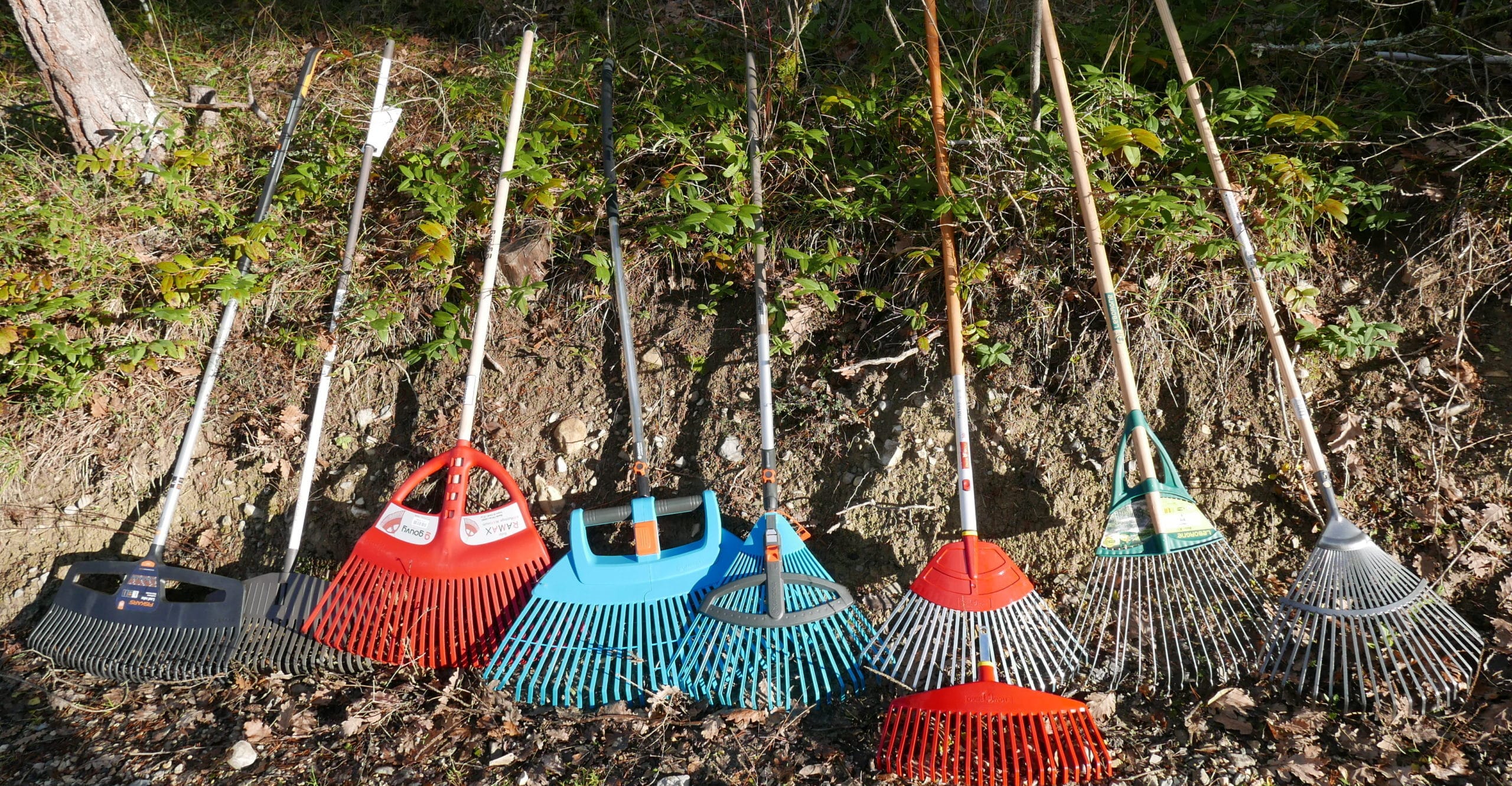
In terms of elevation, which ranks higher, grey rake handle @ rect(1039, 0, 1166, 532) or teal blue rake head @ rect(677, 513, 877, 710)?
grey rake handle @ rect(1039, 0, 1166, 532)

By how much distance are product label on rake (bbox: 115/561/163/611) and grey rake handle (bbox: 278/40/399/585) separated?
40cm

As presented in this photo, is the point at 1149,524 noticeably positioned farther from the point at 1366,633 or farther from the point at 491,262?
the point at 491,262

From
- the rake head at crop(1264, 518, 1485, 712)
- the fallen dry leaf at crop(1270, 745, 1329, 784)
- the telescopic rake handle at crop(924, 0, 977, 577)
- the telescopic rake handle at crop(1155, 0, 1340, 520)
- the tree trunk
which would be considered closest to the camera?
the fallen dry leaf at crop(1270, 745, 1329, 784)

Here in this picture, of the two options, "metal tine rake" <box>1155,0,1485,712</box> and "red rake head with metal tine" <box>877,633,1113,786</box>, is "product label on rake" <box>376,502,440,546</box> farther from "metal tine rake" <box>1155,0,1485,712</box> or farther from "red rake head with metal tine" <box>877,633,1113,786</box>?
"metal tine rake" <box>1155,0,1485,712</box>

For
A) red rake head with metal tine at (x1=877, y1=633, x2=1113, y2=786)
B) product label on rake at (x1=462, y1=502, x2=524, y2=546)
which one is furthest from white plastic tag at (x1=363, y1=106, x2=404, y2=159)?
red rake head with metal tine at (x1=877, y1=633, x2=1113, y2=786)

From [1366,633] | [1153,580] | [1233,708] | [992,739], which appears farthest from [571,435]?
[1366,633]

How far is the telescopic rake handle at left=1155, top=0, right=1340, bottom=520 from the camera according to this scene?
2596 mm

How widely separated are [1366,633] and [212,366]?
3951mm

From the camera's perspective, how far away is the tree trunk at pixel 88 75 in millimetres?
3543

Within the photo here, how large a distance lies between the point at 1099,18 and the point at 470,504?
315 cm

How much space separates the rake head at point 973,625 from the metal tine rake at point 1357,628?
615 millimetres

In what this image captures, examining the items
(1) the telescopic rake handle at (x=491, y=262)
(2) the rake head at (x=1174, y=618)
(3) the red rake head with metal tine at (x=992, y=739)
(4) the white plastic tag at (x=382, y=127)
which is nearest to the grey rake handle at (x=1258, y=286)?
(2) the rake head at (x=1174, y=618)

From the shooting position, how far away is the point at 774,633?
8.59 feet

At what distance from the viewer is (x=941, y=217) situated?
2.97 m
